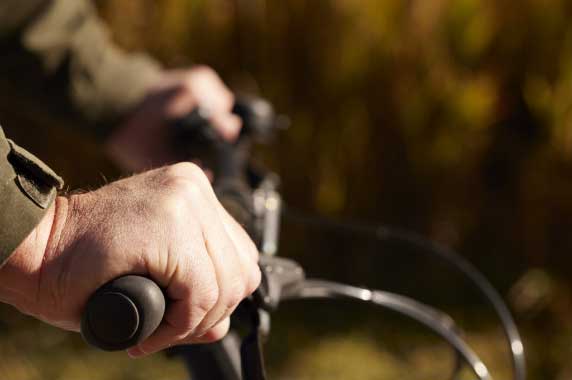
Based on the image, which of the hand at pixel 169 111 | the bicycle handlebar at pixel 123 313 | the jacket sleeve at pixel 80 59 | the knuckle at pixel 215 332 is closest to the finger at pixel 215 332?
the knuckle at pixel 215 332

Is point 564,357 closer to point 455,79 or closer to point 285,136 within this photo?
point 455,79

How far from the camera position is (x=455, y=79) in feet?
10.3

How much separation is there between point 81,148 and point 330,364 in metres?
1.31

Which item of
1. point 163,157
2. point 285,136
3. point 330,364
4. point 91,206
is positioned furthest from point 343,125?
point 91,206

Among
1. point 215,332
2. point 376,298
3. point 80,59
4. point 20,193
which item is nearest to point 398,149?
point 80,59

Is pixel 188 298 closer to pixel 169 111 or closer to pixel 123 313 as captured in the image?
pixel 123 313

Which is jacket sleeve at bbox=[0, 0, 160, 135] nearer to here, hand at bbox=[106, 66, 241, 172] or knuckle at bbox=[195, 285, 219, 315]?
hand at bbox=[106, 66, 241, 172]

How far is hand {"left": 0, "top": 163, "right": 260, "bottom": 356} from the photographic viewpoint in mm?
791

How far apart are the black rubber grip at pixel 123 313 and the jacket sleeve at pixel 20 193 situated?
96 millimetres

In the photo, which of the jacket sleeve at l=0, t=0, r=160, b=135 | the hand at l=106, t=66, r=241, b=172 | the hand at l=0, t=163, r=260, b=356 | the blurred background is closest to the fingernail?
the hand at l=0, t=163, r=260, b=356

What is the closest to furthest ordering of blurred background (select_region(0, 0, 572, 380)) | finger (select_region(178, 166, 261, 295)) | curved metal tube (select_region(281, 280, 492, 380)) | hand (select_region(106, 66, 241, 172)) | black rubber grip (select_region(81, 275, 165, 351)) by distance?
black rubber grip (select_region(81, 275, 165, 351))
finger (select_region(178, 166, 261, 295))
curved metal tube (select_region(281, 280, 492, 380))
hand (select_region(106, 66, 241, 172))
blurred background (select_region(0, 0, 572, 380))

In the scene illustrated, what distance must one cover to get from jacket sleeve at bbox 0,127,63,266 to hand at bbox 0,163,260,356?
0.04 ft

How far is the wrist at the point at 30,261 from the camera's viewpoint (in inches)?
32.1

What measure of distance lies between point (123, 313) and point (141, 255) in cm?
6
